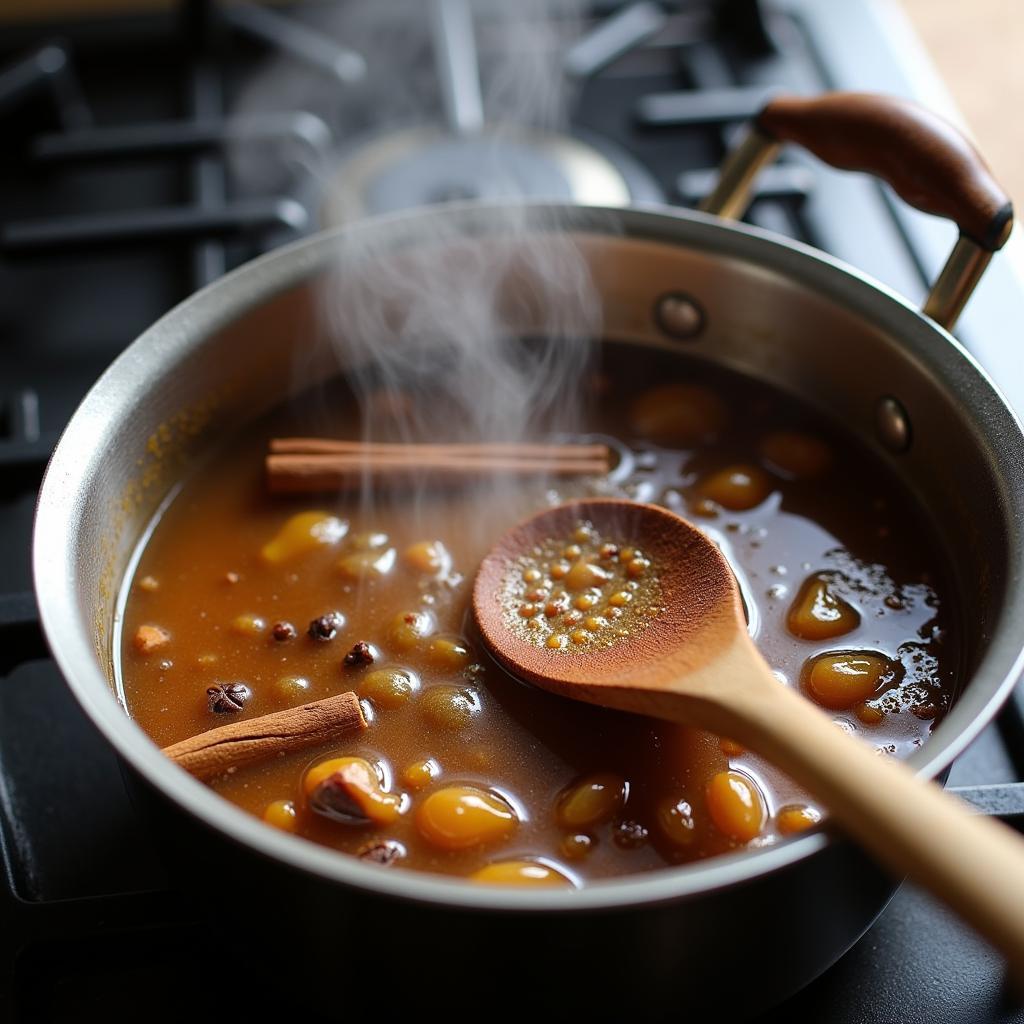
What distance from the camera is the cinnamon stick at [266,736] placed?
805mm

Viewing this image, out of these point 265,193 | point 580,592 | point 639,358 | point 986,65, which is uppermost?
point 986,65

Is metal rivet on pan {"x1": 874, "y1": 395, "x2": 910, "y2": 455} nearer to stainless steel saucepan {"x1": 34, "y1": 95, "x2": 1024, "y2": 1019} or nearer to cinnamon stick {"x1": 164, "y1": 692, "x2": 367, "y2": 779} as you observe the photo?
stainless steel saucepan {"x1": 34, "y1": 95, "x2": 1024, "y2": 1019}

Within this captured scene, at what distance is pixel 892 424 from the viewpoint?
1022 mm

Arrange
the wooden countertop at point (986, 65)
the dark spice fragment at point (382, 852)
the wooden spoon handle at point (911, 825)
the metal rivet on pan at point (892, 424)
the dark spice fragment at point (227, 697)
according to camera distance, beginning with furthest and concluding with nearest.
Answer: the wooden countertop at point (986, 65) < the metal rivet on pan at point (892, 424) < the dark spice fragment at point (227, 697) < the dark spice fragment at point (382, 852) < the wooden spoon handle at point (911, 825)

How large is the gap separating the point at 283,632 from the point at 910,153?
2.02 feet

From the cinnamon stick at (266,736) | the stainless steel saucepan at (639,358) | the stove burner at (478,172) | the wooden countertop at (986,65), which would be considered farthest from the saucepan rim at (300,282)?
the wooden countertop at (986,65)

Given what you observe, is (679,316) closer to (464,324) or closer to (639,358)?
(639,358)

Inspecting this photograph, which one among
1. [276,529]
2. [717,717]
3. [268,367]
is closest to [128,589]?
[276,529]

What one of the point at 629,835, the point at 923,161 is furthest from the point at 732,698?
the point at 923,161

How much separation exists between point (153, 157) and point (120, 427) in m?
0.62

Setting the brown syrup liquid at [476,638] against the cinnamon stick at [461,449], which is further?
the cinnamon stick at [461,449]

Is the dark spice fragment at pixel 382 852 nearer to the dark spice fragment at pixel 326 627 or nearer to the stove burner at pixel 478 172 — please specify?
the dark spice fragment at pixel 326 627

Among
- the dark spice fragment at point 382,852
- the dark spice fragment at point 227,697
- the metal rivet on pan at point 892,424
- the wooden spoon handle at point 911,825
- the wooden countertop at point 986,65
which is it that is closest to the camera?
the wooden spoon handle at point 911,825

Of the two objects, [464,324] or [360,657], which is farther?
[464,324]
